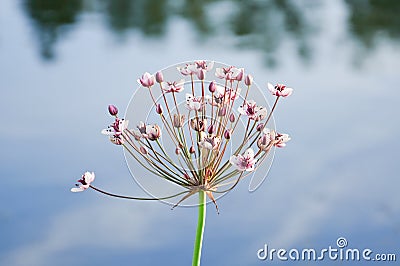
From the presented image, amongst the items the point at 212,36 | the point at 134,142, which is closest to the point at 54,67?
the point at 212,36

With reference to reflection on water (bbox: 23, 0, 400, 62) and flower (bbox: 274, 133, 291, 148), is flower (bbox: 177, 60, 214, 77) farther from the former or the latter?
reflection on water (bbox: 23, 0, 400, 62)

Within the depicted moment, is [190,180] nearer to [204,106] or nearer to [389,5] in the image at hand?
[204,106]

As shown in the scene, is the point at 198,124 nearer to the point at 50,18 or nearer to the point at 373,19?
the point at 373,19

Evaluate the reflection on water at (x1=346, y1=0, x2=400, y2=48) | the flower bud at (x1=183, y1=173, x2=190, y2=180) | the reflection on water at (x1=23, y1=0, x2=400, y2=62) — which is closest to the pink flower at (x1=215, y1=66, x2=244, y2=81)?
the flower bud at (x1=183, y1=173, x2=190, y2=180)

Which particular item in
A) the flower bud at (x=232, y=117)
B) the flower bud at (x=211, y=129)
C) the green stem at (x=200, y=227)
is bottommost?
the green stem at (x=200, y=227)

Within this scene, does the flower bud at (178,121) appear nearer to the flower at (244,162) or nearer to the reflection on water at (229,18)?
the flower at (244,162)

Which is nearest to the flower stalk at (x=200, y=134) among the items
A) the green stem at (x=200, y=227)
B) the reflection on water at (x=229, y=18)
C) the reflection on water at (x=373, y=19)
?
the green stem at (x=200, y=227)

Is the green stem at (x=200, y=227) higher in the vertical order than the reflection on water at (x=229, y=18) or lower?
lower

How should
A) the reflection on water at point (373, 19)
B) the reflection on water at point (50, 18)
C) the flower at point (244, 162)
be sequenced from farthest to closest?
the reflection on water at point (373, 19), the reflection on water at point (50, 18), the flower at point (244, 162)
